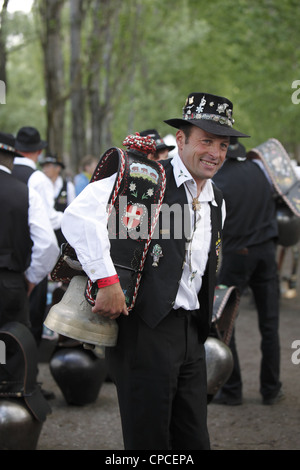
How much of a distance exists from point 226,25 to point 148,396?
17.4m

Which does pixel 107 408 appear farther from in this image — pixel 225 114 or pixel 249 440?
pixel 225 114

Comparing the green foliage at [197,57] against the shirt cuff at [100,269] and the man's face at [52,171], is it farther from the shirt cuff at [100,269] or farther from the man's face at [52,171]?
the shirt cuff at [100,269]

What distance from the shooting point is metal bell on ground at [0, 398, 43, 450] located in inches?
191

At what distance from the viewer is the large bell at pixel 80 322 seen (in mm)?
3480

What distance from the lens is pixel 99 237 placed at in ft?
11.1

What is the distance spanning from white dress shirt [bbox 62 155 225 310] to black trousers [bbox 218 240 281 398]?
111 inches

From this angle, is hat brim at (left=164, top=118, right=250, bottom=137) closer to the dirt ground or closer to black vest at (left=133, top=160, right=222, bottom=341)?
black vest at (left=133, top=160, right=222, bottom=341)

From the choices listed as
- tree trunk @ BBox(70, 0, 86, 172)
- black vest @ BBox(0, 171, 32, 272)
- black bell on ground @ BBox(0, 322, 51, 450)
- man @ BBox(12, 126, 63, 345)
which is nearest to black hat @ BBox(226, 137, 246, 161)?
man @ BBox(12, 126, 63, 345)

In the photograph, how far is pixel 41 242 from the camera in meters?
5.83

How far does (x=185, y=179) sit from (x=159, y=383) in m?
0.99

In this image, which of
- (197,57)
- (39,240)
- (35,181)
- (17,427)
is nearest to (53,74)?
(35,181)

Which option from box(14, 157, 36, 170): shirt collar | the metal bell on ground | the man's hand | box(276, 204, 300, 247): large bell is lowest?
the metal bell on ground

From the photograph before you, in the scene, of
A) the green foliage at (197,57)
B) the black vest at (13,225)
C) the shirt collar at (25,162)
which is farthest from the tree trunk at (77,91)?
the black vest at (13,225)

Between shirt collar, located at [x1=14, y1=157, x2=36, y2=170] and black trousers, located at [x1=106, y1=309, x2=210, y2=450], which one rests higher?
shirt collar, located at [x1=14, y1=157, x2=36, y2=170]
